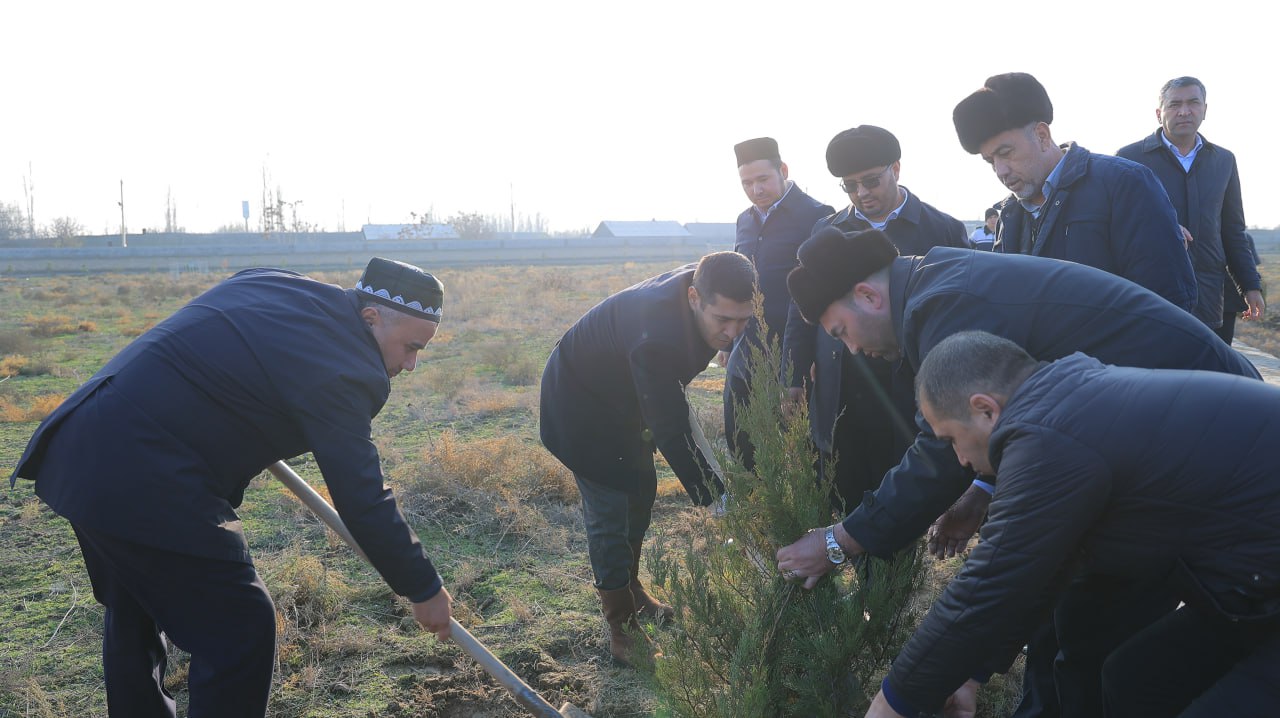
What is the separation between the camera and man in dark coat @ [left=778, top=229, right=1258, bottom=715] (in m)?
2.48

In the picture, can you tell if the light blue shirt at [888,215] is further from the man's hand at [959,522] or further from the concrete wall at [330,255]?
the concrete wall at [330,255]

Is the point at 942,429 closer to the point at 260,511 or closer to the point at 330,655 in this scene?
the point at 330,655

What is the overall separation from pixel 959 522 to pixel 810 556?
0.72m

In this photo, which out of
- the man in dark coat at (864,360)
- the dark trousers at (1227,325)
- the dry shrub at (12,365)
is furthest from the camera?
the dry shrub at (12,365)

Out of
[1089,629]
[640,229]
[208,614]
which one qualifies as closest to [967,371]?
[1089,629]

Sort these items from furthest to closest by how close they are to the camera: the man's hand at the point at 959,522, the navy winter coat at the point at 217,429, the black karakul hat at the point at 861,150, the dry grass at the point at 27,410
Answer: the dry grass at the point at 27,410
the black karakul hat at the point at 861,150
the man's hand at the point at 959,522
the navy winter coat at the point at 217,429

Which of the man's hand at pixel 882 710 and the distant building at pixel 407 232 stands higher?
the distant building at pixel 407 232

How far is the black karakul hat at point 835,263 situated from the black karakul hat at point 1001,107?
1.19 metres

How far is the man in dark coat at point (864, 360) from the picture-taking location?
4.07 meters

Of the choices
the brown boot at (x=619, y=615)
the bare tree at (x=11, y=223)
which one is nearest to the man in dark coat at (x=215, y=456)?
the brown boot at (x=619, y=615)

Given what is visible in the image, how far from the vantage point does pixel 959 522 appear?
3.17 meters

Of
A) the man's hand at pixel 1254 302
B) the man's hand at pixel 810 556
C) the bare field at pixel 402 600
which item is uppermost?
the man's hand at pixel 1254 302

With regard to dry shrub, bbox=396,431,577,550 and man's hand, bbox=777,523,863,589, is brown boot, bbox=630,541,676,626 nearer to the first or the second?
dry shrub, bbox=396,431,577,550

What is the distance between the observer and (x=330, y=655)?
169 inches
